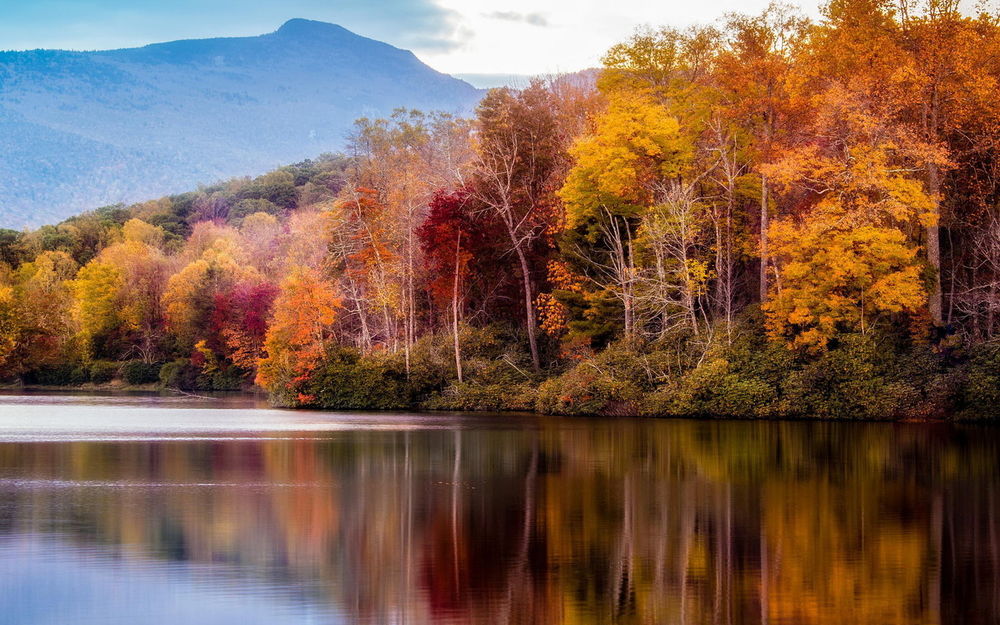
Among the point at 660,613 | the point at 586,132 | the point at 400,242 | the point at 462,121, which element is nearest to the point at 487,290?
the point at 400,242

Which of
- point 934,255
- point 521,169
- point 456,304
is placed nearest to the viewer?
point 934,255

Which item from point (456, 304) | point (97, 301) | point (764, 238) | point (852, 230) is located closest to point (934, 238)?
point (852, 230)

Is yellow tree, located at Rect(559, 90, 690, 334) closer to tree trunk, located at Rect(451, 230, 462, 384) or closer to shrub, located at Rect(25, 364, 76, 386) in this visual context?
tree trunk, located at Rect(451, 230, 462, 384)

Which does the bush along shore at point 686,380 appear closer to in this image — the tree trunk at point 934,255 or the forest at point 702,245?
the forest at point 702,245

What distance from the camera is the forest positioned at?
40.2 metres

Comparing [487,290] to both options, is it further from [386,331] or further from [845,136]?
[845,136]

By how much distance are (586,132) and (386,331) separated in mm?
15103

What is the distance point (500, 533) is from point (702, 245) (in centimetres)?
3322

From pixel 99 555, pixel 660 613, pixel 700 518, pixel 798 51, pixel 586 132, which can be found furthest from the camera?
pixel 586 132

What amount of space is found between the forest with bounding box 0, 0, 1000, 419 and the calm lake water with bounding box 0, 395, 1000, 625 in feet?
37.3

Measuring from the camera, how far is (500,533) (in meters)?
15.3

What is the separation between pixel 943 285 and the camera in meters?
43.8

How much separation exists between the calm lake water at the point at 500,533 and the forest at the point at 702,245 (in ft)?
37.3

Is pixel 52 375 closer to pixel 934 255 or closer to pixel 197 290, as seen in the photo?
pixel 197 290
